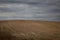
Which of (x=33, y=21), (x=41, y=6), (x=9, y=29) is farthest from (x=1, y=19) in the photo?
(x=41, y=6)

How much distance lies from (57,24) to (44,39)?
20 cm

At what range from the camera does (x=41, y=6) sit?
1.31 metres

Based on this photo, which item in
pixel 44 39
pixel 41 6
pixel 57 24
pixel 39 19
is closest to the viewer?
pixel 44 39

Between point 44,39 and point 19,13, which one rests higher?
point 19,13

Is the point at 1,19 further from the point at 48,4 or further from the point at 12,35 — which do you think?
the point at 48,4

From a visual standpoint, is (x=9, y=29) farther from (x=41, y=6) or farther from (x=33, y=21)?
(x=41, y=6)

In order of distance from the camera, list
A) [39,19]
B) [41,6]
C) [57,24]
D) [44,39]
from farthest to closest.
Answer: [41,6], [39,19], [57,24], [44,39]

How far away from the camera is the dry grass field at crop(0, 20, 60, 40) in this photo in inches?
37.5

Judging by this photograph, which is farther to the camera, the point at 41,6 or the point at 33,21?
the point at 41,6

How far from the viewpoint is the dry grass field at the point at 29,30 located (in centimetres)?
95

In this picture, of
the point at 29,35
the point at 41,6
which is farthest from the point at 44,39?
the point at 41,6

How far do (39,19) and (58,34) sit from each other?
25 cm

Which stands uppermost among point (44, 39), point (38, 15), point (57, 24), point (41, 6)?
point (41, 6)

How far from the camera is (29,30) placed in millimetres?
1010
